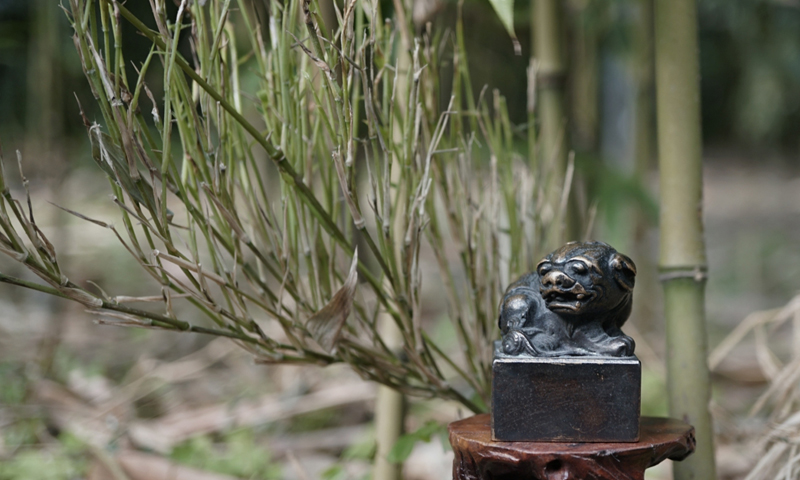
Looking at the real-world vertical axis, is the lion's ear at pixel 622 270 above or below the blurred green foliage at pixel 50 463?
above

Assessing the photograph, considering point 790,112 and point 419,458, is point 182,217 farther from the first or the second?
point 790,112

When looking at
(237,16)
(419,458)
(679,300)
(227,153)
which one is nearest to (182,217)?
(237,16)

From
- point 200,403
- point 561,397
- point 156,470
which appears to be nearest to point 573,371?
point 561,397

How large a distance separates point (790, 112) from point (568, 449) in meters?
4.61

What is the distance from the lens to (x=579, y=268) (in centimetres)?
68

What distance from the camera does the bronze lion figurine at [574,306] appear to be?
2.23 feet

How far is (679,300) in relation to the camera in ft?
2.79

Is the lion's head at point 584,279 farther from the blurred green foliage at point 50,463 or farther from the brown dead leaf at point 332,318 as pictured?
the blurred green foliage at point 50,463

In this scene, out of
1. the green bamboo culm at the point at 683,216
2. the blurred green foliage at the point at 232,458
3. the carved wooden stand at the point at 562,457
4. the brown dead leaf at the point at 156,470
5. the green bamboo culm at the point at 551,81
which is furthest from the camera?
the blurred green foliage at the point at 232,458

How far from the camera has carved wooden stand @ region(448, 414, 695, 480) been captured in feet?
2.09

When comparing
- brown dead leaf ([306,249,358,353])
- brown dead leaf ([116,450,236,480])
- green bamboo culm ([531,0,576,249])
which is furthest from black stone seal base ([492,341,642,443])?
brown dead leaf ([116,450,236,480])

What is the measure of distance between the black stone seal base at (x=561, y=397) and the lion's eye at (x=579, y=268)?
8 cm

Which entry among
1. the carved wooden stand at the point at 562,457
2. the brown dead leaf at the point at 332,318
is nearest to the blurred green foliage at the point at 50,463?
the brown dead leaf at the point at 332,318

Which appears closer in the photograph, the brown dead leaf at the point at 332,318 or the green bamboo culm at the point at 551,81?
the brown dead leaf at the point at 332,318
